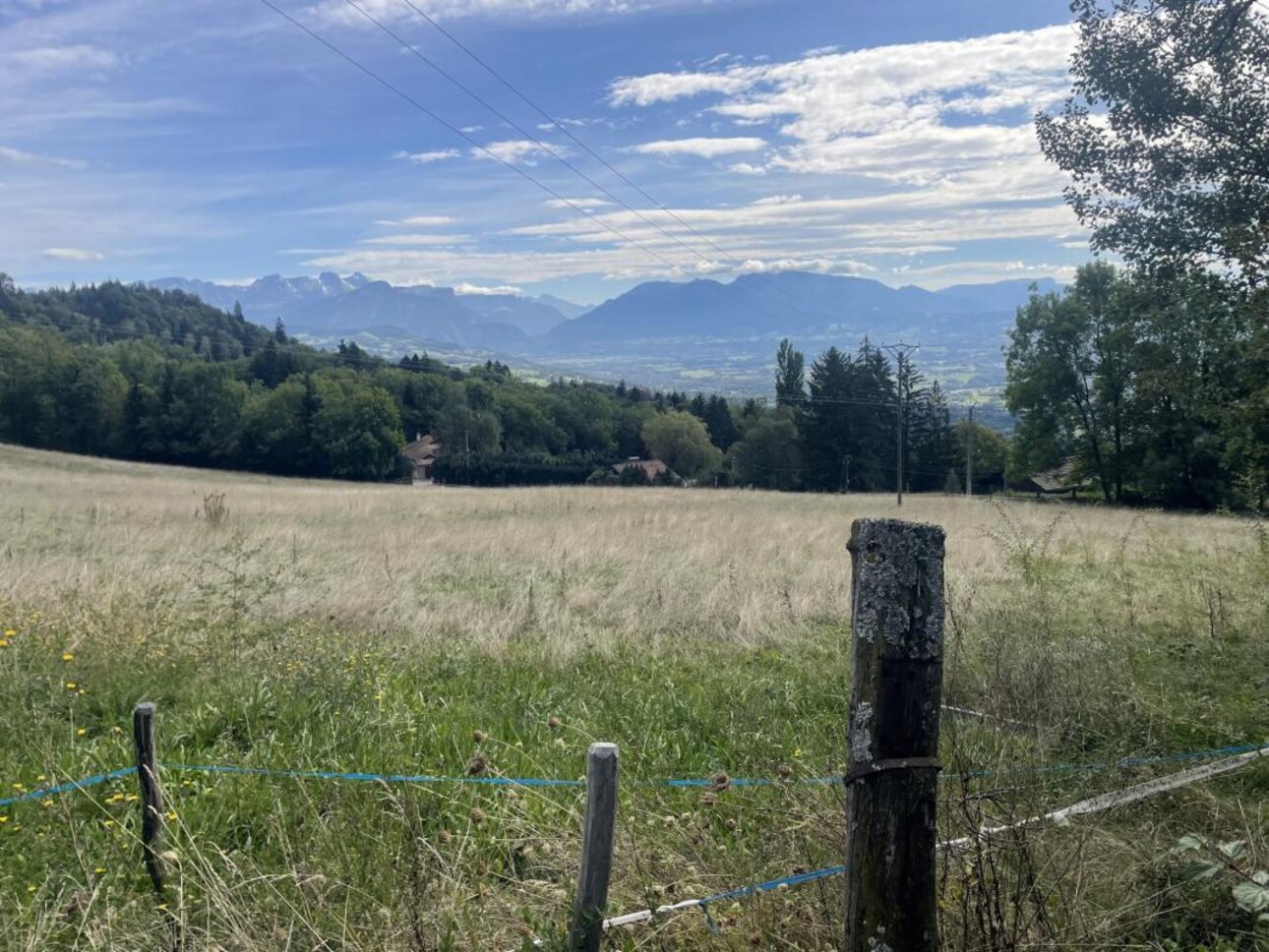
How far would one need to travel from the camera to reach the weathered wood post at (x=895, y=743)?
2.00 metres

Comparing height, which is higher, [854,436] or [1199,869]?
[854,436]

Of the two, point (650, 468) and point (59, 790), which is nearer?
point (59, 790)

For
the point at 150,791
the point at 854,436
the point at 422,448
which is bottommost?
the point at 150,791

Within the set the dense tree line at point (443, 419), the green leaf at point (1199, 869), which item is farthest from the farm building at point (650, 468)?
the green leaf at point (1199, 869)

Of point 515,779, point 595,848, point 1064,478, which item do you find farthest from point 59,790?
point 1064,478

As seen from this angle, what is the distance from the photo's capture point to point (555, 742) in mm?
4605

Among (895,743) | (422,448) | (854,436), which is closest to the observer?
(895,743)

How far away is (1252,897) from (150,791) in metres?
3.74

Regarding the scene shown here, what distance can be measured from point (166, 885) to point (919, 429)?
249 ft

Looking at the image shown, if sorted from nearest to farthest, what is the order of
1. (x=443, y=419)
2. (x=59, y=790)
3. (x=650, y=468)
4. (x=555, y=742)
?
(x=59, y=790)
(x=555, y=742)
(x=650, y=468)
(x=443, y=419)

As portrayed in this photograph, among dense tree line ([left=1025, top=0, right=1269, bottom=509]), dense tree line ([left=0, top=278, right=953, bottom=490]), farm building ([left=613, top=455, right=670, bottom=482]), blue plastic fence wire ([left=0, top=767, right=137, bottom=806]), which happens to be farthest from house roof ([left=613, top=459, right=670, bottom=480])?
blue plastic fence wire ([left=0, top=767, right=137, bottom=806])

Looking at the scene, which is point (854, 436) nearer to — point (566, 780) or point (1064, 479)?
point (1064, 479)

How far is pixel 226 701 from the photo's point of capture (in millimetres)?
5219

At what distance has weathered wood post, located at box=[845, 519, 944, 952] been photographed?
2.00 metres
